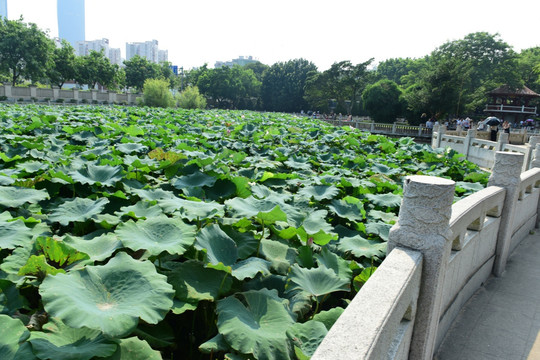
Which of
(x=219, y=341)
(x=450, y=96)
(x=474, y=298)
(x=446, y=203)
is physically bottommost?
(x=474, y=298)

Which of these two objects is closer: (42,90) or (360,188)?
(360,188)

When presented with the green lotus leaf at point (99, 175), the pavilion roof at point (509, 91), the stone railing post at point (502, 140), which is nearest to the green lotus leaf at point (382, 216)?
the green lotus leaf at point (99, 175)

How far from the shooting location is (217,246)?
1.99 meters

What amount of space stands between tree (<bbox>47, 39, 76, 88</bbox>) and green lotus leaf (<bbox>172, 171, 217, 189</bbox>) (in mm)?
47851

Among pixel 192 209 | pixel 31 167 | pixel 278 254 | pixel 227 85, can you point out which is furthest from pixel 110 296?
pixel 227 85

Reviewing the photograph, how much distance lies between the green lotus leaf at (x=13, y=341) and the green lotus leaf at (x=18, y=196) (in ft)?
4.46

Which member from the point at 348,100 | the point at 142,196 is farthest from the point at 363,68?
the point at 142,196

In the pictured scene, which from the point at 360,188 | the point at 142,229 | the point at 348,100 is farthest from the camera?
the point at 348,100

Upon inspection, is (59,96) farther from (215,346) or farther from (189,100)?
(215,346)

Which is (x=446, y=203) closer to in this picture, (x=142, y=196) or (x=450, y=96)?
(x=142, y=196)

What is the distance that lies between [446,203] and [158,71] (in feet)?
212

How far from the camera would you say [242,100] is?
6312cm

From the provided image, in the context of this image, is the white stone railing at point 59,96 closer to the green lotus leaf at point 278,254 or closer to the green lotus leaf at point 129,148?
the green lotus leaf at point 129,148

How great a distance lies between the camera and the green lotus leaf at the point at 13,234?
1808mm
